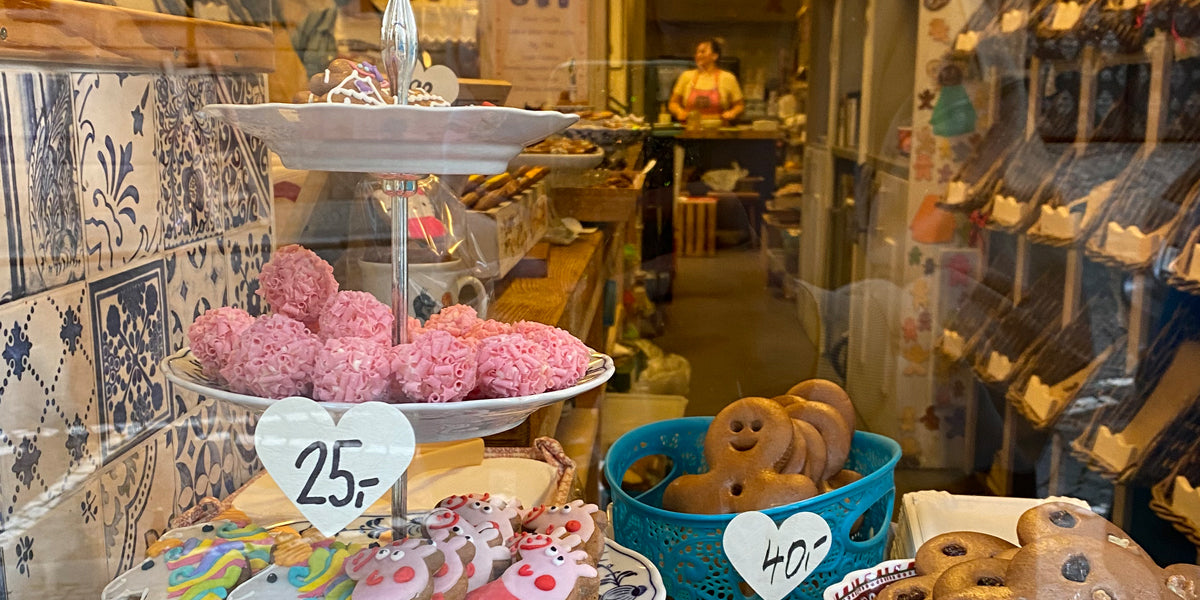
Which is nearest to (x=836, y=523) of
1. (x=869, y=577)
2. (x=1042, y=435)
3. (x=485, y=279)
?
(x=869, y=577)

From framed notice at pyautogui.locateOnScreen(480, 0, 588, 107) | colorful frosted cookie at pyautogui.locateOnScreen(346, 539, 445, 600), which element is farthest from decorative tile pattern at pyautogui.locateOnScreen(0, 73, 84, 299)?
framed notice at pyautogui.locateOnScreen(480, 0, 588, 107)

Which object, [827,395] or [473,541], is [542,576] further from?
[827,395]

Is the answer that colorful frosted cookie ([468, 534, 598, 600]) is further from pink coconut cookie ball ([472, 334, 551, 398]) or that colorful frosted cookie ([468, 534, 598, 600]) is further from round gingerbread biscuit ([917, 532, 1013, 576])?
round gingerbread biscuit ([917, 532, 1013, 576])

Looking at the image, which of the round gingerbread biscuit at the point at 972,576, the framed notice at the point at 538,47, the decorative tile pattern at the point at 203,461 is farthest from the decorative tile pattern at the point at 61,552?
the round gingerbread biscuit at the point at 972,576

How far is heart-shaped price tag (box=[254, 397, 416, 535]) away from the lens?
63 cm

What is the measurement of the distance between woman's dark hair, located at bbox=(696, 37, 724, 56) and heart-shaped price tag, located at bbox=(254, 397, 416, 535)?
2.67 ft

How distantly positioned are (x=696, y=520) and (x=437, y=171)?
42 centimetres

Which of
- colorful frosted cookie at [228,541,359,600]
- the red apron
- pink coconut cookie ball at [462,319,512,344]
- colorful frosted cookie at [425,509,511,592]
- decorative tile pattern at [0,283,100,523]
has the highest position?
the red apron

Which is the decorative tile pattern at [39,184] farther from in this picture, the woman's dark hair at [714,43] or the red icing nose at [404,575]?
the woman's dark hair at [714,43]

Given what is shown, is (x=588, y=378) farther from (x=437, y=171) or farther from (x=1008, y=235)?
(x=1008, y=235)

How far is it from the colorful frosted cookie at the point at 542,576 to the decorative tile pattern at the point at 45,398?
0.35 metres

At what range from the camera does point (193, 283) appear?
934mm

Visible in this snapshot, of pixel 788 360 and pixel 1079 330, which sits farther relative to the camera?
pixel 1079 330

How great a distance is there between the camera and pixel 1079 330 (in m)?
1.92
